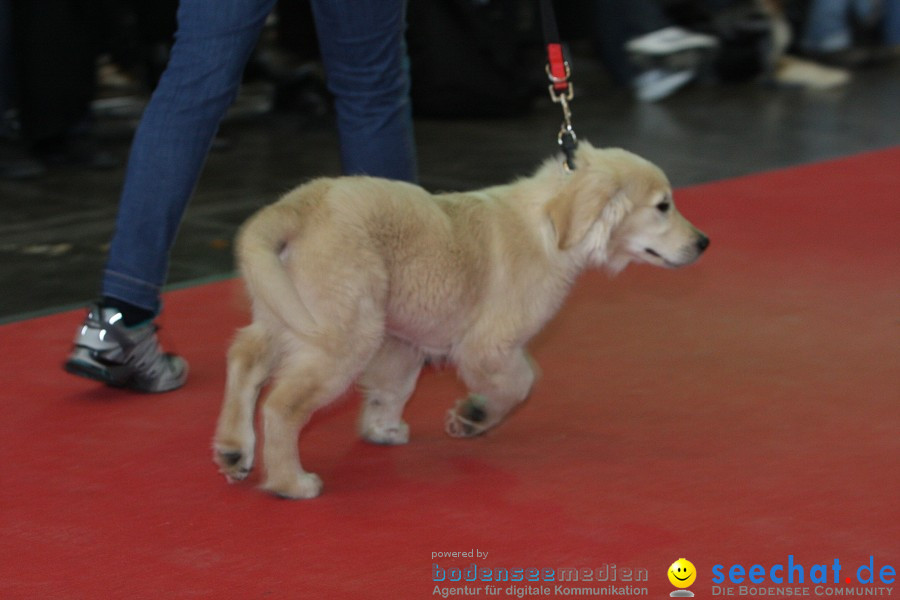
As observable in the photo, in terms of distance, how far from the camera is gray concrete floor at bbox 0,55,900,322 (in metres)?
4.00

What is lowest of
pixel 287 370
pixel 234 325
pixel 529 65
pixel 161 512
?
pixel 529 65

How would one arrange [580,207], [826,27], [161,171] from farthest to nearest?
1. [826,27]
2. [161,171]
3. [580,207]

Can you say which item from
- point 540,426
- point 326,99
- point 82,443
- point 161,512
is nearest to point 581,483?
point 540,426

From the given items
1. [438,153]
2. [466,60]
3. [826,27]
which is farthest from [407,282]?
[826,27]

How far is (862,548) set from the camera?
1.98m

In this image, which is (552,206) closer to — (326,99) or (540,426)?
(540,426)

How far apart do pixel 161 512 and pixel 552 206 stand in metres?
0.94

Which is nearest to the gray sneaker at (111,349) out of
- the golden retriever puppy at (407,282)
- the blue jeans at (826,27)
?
the golden retriever puppy at (407,282)

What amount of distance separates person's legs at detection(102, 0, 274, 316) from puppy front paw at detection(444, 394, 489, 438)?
0.73 metres

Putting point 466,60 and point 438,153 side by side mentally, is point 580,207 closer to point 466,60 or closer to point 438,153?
point 438,153

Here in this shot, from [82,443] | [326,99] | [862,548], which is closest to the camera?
[862,548]

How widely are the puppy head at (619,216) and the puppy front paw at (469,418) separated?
362 mm

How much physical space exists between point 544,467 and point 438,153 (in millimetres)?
3471

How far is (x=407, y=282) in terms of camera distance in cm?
229
